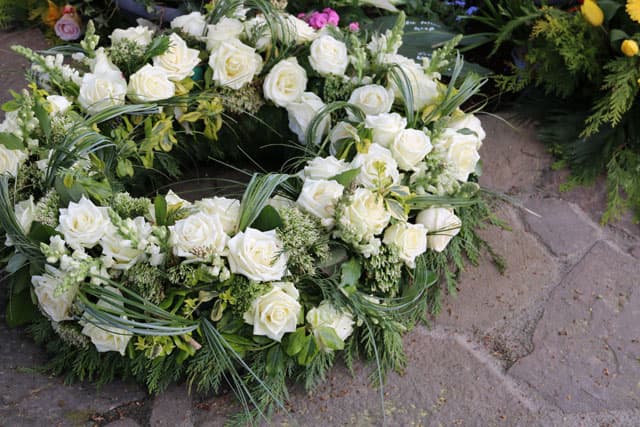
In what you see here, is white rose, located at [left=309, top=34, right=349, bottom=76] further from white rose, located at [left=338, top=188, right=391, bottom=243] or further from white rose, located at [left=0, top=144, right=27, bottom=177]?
white rose, located at [left=0, top=144, right=27, bottom=177]

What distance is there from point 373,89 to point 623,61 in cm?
90

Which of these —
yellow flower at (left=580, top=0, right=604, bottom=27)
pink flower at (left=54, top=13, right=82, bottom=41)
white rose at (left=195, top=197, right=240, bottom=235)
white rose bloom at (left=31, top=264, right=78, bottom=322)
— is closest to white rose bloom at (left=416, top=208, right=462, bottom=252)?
white rose at (left=195, top=197, right=240, bottom=235)

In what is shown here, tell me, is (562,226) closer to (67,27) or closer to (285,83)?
(285,83)

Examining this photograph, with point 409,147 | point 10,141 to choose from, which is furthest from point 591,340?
point 10,141

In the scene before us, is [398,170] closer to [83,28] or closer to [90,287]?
[90,287]

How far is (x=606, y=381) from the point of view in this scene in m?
1.84

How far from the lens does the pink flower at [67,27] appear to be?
2922mm

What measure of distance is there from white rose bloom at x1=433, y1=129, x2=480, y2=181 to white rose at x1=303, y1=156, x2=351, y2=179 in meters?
0.29

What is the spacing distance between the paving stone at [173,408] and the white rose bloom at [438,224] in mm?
743

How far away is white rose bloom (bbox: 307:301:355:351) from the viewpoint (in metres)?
1.64

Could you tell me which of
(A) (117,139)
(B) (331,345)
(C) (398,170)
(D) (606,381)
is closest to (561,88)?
(C) (398,170)

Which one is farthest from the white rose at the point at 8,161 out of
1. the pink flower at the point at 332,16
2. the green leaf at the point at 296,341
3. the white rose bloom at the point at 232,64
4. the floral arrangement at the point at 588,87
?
the floral arrangement at the point at 588,87

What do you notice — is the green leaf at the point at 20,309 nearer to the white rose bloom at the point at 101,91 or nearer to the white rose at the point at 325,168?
the white rose bloom at the point at 101,91

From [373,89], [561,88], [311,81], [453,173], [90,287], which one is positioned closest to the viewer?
[90,287]
